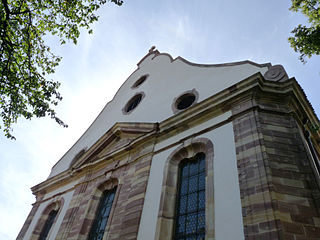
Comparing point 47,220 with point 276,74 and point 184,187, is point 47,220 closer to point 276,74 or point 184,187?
point 184,187

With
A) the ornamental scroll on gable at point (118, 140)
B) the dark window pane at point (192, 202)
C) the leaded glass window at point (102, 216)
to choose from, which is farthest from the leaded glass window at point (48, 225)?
the dark window pane at point (192, 202)

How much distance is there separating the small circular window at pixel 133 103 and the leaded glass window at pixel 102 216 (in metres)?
4.83

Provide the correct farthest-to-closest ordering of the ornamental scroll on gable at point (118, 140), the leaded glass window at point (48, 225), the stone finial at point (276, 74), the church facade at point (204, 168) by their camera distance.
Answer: the leaded glass window at point (48, 225), the ornamental scroll on gable at point (118, 140), the stone finial at point (276, 74), the church facade at point (204, 168)

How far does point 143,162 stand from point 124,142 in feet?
7.36

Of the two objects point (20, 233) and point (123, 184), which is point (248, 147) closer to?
point (123, 184)

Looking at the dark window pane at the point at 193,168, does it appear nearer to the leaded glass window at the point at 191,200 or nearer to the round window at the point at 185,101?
the leaded glass window at the point at 191,200

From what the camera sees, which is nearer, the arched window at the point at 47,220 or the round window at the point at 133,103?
the arched window at the point at 47,220

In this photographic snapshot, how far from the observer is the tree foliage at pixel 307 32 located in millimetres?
7520

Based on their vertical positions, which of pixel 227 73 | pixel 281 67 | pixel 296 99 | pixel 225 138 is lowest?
pixel 225 138

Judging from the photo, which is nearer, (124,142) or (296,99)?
(296,99)

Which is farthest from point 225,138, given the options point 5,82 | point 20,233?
point 20,233

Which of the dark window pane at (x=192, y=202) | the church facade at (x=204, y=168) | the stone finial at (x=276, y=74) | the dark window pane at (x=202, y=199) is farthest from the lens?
the stone finial at (x=276, y=74)

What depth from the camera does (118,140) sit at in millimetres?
11570

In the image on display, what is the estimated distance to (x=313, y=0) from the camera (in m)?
8.22
